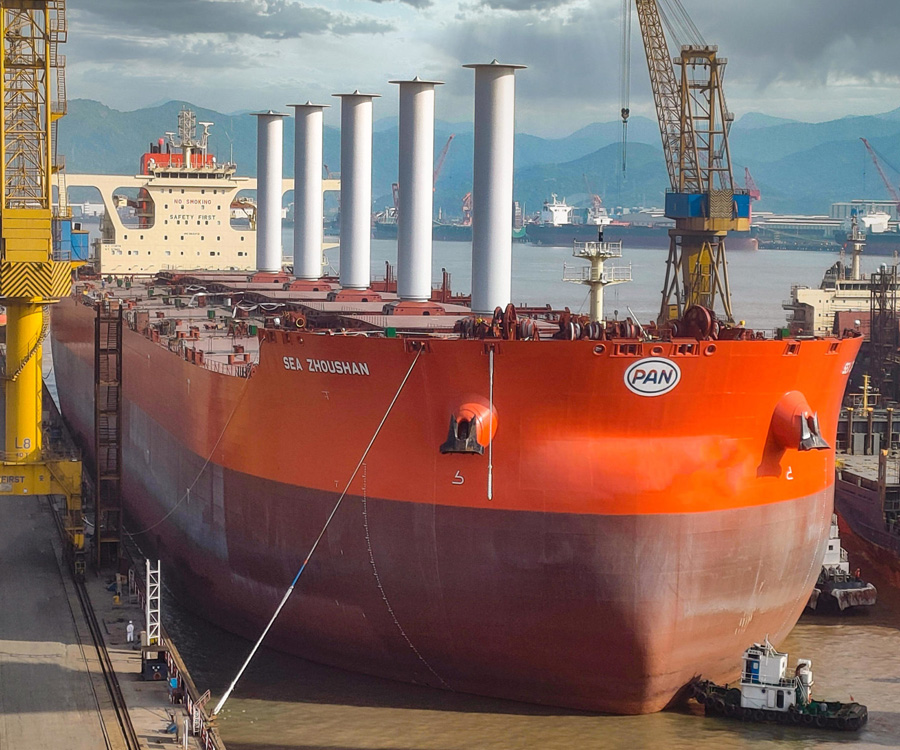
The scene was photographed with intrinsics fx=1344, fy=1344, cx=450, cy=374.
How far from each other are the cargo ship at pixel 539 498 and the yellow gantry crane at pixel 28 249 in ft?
16.7

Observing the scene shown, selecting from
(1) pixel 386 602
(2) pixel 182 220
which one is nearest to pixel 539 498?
(1) pixel 386 602

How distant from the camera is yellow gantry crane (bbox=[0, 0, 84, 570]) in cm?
2134

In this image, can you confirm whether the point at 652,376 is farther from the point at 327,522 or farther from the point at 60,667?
the point at 60,667

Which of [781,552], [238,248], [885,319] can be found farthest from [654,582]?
[238,248]

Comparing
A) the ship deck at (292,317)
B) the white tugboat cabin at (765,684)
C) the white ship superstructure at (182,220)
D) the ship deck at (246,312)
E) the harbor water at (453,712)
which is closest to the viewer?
the harbor water at (453,712)

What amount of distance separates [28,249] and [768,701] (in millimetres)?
13303

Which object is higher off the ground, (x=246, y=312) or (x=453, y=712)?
(x=246, y=312)

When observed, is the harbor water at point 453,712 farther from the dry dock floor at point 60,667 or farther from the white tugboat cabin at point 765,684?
the dry dock floor at point 60,667

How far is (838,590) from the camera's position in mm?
20750

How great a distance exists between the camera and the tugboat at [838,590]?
2073 centimetres

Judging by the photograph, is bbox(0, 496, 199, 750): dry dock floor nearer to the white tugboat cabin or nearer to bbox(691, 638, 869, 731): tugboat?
bbox(691, 638, 869, 731): tugboat

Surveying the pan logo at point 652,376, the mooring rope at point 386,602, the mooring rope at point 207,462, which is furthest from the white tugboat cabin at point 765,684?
the mooring rope at point 207,462

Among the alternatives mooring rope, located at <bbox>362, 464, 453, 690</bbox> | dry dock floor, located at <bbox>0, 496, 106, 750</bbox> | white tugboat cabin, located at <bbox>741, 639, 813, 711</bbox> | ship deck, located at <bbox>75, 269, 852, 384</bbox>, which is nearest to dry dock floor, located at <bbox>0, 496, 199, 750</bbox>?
dry dock floor, located at <bbox>0, 496, 106, 750</bbox>

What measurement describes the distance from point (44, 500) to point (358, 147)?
32.1 ft
